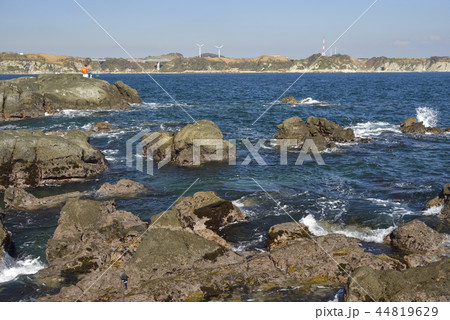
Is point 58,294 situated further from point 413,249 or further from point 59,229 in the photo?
point 413,249

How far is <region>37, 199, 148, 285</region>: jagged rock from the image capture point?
1205 centimetres

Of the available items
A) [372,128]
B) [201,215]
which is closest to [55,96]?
[372,128]

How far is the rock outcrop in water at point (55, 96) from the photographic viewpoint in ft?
140

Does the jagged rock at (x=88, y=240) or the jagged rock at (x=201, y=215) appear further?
the jagged rock at (x=201, y=215)

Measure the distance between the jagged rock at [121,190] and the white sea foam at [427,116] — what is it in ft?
103

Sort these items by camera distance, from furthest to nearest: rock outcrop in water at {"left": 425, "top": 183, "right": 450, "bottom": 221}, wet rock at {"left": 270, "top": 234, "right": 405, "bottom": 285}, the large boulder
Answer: the large boulder
rock outcrop in water at {"left": 425, "top": 183, "right": 450, "bottom": 221}
wet rock at {"left": 270, "top": 234, "right": 405, "bottom": 285}

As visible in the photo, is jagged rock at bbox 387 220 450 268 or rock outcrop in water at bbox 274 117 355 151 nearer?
jagged rock at bbox 387 220 450 268

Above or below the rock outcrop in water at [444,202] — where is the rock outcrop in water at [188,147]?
above

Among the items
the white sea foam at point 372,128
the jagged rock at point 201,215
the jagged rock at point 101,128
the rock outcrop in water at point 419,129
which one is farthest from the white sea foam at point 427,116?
the jagged rock at point 201,215

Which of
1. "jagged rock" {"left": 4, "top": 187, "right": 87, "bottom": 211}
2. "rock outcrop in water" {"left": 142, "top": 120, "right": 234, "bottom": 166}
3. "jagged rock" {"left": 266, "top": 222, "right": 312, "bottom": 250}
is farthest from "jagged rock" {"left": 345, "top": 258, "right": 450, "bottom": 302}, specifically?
"rock outcrop in water" {"left": 142, "top": 120, "right": 234, "bottom": 166}

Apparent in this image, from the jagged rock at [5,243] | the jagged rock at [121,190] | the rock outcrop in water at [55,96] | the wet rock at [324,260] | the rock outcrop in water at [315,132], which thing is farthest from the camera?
the rock outcrop in water at [55,96]

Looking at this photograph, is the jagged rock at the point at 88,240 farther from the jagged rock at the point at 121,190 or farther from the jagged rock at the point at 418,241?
the jagged rock at the point at 418,241

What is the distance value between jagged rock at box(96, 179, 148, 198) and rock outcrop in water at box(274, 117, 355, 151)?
45.8 ft

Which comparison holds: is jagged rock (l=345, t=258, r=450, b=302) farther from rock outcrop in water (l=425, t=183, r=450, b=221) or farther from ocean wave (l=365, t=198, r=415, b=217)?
ocean wave (l=365, t=198, r=415, b=217)
